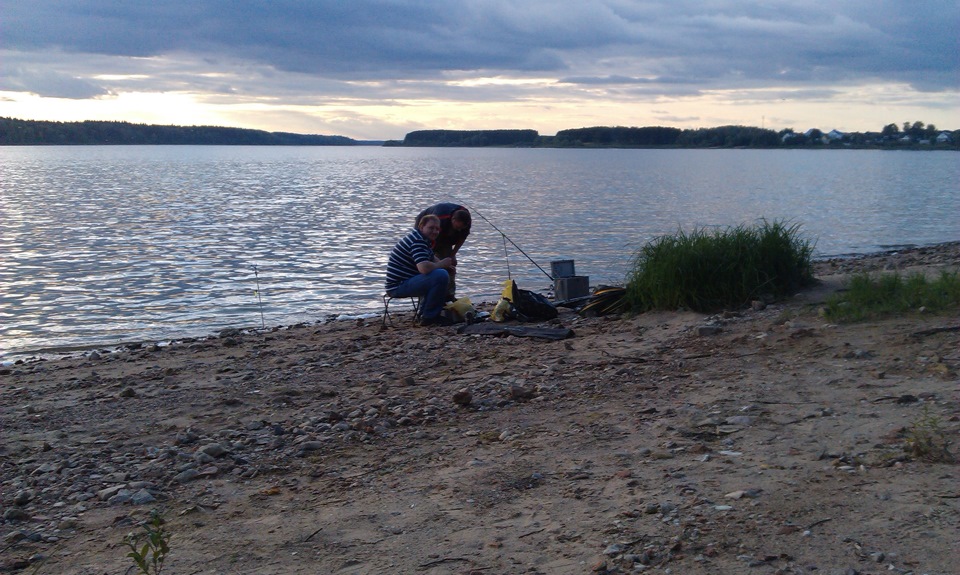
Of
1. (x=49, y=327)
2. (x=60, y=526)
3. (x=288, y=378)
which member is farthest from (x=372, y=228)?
(x=60, y=526)

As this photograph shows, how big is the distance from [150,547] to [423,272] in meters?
6.39

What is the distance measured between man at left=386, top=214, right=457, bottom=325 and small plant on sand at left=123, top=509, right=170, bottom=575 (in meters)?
5.40

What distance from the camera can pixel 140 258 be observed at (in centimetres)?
1739

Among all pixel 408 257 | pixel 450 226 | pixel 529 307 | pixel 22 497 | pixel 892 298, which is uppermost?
pixel 450 226

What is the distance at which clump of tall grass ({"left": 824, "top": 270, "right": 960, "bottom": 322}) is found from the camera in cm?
714

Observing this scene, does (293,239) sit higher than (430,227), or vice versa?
(430,227)

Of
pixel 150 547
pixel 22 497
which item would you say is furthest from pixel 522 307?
pixel 150 547

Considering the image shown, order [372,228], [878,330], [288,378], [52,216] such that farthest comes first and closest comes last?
[52,216] < [372,228] < [288,378] < [878,330]

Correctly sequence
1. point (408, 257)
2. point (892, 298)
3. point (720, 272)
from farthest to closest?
point (408, 257) < point (720, 272) < point (892, 298)

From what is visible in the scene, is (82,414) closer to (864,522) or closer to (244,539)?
(244,539)

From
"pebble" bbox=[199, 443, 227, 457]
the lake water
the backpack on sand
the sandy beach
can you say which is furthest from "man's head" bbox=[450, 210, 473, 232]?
"pebble" bbox=[199, 443, 227, 457]

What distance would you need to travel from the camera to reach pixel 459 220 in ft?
32.3

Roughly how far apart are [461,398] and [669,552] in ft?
8.83

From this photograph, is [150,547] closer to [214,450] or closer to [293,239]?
[214,450]
